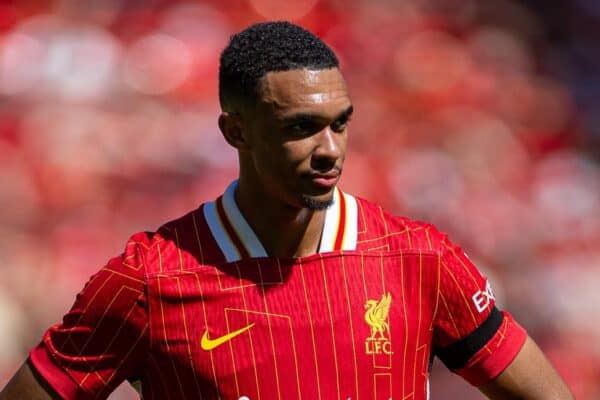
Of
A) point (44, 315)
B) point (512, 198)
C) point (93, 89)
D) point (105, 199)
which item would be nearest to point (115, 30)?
point (93, 89)

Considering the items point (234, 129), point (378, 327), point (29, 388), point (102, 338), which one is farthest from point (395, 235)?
point (29, 388)

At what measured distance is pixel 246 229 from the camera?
8.13 ft

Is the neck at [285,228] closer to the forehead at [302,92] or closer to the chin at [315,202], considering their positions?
the chin at [315,202]

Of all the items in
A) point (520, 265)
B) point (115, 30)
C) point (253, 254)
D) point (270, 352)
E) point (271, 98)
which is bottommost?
point (520, 265)

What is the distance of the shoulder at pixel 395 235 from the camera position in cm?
248

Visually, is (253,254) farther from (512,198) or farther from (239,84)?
(512,198)

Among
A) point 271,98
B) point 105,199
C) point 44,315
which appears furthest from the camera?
point 105,199

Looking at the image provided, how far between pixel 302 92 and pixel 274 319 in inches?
20.3

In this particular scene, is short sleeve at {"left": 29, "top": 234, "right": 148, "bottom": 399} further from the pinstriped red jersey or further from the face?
the face

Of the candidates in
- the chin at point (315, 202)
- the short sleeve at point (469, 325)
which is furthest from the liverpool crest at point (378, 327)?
the chin at point (315, 202)

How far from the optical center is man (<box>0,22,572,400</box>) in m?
2.35

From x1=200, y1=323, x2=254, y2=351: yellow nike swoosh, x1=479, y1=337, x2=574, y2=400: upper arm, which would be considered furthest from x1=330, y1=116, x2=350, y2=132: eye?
x1=479, y1=337, x2=574, y2=400: upper arm

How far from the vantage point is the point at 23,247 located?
5.43m

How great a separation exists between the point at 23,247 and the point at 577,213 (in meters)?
3.05
